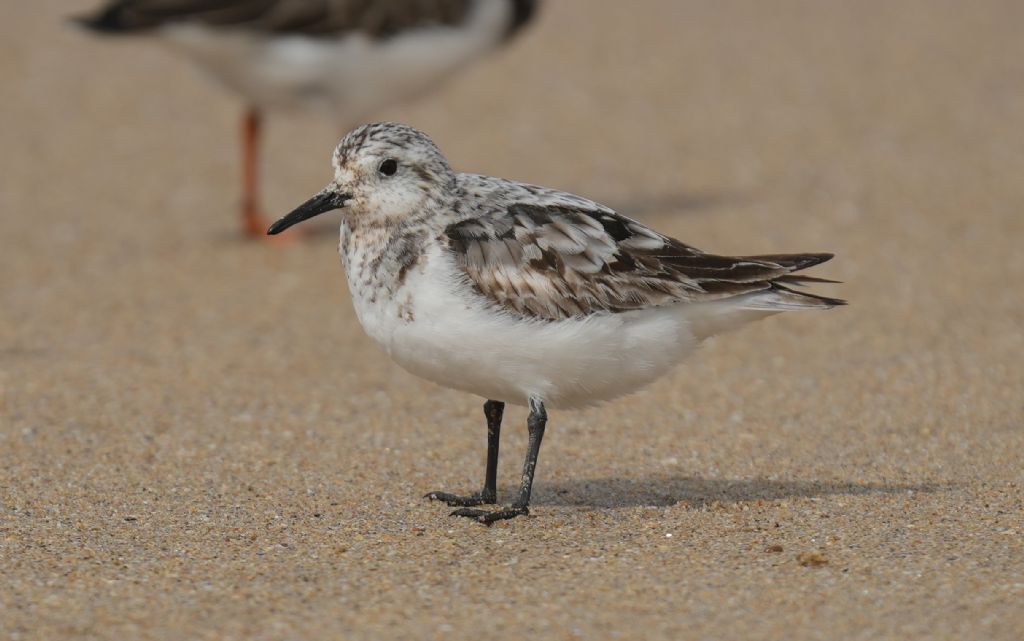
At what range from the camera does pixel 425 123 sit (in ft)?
46.6

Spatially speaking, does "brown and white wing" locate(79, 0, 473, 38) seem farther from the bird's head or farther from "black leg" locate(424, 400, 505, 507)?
"black leg" locate(424, 400, 505, 507)

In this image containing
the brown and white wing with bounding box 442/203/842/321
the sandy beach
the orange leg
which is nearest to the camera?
the sandy beach

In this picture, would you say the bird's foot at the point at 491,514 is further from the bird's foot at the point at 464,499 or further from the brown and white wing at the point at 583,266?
the brown and white wing at the point at 583,266

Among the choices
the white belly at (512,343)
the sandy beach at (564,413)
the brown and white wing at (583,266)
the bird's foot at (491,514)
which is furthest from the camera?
the bird's foot at (491,514)

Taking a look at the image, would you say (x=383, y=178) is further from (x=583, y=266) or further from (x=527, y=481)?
(x=527, y=481)

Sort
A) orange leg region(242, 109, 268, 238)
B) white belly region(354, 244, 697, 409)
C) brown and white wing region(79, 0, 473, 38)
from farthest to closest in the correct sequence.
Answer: orange leg region(242, 109, 268, 238)
brown and white wing region(79, 0, 473, 38)
white belly region(354, 244, 697, 409)

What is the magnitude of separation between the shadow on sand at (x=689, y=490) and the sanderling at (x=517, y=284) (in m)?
0.46

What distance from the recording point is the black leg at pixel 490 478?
620 cm

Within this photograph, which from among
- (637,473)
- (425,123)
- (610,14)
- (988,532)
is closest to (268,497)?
(637,473)

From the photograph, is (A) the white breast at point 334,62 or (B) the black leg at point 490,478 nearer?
(B) the black leg at point 490,478

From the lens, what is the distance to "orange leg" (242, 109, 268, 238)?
11.8 m

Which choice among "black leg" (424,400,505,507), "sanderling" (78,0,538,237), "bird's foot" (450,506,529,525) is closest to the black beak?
"black leg" (424,400,505,507)

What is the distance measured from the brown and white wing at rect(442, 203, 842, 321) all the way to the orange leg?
20.2 ft

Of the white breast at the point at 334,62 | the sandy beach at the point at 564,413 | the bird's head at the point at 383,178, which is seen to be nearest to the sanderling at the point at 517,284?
the bird's head at the point at 383,178
